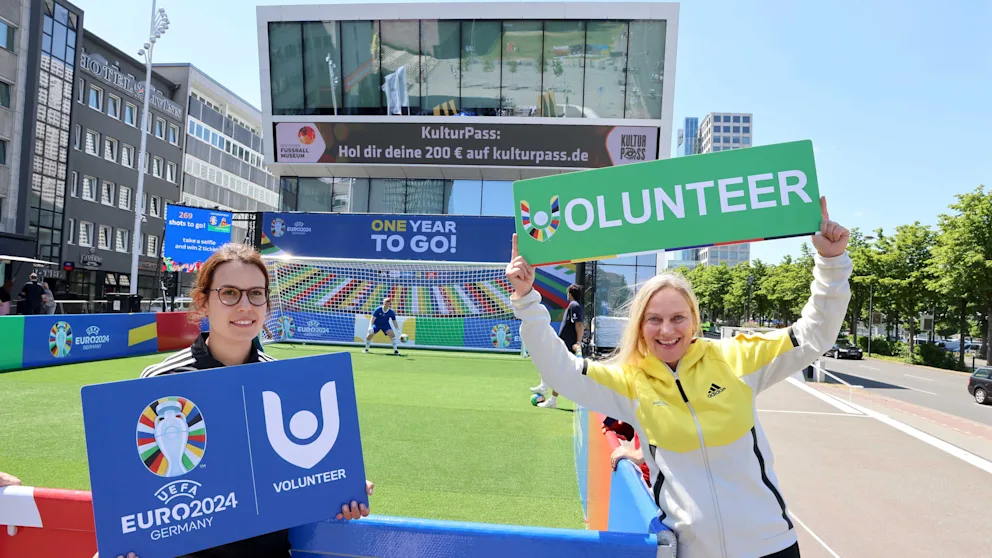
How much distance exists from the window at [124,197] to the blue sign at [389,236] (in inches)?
1110

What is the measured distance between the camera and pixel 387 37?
882 inches

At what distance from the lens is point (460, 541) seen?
189cm

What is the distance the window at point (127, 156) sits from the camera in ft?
132

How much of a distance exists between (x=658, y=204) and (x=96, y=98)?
4597cm

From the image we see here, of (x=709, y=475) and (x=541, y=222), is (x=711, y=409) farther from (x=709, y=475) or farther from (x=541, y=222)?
(x=541, y=222)

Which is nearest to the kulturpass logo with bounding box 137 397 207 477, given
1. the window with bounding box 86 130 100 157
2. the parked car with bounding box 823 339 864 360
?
the parked car with bounding box 823 339 864 360

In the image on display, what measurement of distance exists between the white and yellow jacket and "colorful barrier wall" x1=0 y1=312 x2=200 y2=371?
9.82 m

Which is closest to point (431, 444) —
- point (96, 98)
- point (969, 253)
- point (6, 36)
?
point (969, 253)

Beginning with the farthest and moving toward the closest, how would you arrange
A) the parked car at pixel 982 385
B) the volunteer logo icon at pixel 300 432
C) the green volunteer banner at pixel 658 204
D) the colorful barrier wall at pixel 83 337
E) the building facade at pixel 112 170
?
the building facade at pixel 112 170 < the parked car at pixel 982 385 < the colorful barrier wall at pixel 83 337 < the green volunteer banner at pixel 658 204 < the volunteer logo icon at pixel 300 432

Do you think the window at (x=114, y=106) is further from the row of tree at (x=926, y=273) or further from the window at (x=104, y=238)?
the row of tree at (x=926, y=273)

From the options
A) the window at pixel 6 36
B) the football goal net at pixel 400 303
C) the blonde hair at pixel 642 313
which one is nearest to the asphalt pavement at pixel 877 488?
the blonde hair at pixel 642 313

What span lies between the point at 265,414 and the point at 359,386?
8.70 meters

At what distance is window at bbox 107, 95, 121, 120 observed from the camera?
38.7 metres

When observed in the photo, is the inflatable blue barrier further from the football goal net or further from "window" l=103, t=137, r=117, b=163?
"window" l=103, t=137, r=117, b=163
